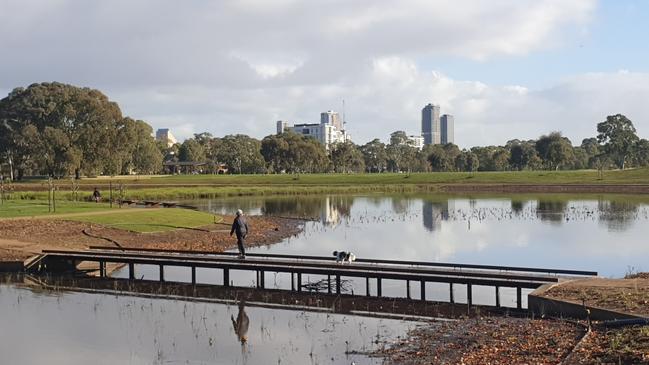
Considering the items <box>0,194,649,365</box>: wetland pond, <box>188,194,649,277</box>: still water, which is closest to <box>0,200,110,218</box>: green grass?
<box>188,194,649,277</box>: still water

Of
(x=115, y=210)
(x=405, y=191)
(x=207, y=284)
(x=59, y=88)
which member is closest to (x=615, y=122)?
(x=405, y=191)

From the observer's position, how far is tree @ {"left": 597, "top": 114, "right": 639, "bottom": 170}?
170 metres

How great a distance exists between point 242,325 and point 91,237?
21.1 metres

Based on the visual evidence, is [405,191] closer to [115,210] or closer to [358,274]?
[115,210]

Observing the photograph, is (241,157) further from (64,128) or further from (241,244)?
(241,244)

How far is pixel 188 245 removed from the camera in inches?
1544

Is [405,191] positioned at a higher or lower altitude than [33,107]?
lower

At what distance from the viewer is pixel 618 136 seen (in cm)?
17038

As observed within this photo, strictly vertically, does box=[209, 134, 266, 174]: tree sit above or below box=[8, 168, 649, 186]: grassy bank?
above

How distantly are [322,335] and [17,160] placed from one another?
115130 millimetres

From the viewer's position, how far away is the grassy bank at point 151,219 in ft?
142

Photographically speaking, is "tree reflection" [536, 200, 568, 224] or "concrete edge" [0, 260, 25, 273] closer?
"concrete edge" [0, 260, 25, 273]

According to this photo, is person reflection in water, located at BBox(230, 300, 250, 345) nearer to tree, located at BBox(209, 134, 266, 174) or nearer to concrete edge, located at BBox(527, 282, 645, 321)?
concrete edge, located at BBox(527, 282, 645, 321)

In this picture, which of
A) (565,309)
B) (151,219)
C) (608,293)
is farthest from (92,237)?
(608,293)
